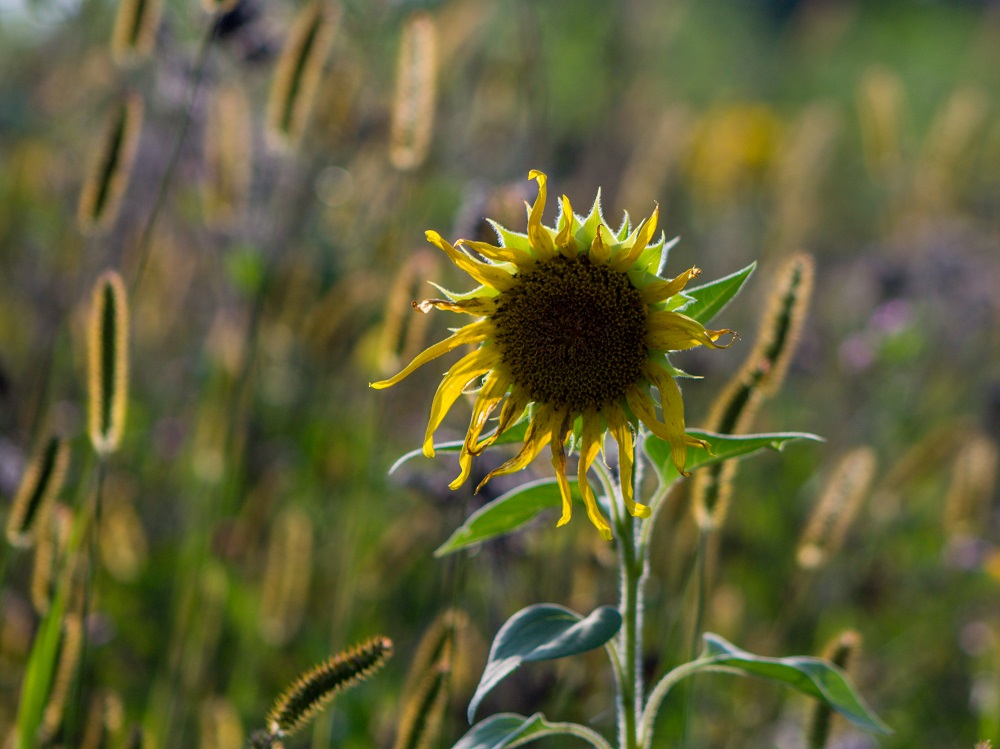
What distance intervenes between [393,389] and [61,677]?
1172mm

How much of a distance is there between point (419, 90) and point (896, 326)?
2.25 metres

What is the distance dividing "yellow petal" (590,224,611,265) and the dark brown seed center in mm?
13

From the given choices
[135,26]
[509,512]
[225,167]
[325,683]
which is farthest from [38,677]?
[225,167]

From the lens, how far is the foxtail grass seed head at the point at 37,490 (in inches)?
66.1

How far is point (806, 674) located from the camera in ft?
4.16

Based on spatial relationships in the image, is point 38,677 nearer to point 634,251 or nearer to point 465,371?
point 465,371

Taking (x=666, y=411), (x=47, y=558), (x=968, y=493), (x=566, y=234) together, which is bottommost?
(x=47, y=558)

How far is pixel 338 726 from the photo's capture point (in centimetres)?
283

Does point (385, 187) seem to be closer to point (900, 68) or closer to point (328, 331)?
point (328, 331)

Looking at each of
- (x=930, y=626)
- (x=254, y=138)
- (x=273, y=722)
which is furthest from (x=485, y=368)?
(x=254, y=138)

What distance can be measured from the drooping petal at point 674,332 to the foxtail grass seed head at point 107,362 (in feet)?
2.79

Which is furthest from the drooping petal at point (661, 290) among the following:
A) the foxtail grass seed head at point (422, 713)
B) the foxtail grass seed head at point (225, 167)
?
the foxtail grass seed head at point (225, 167)

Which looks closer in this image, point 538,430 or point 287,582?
point 538,430

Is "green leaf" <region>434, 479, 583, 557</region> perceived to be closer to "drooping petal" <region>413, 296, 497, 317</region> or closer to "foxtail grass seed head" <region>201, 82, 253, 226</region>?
"drooping petal" <region>413, 296, 497, 317</region>
